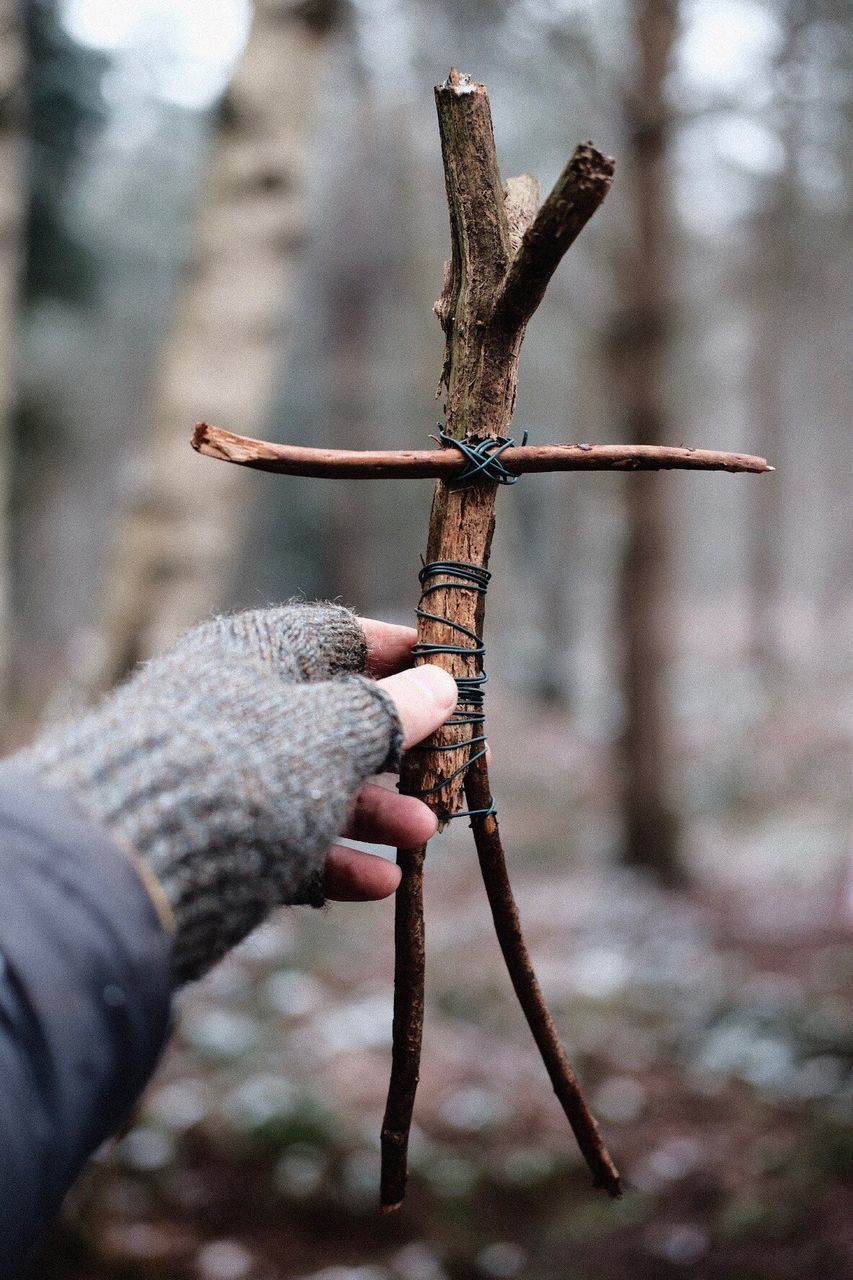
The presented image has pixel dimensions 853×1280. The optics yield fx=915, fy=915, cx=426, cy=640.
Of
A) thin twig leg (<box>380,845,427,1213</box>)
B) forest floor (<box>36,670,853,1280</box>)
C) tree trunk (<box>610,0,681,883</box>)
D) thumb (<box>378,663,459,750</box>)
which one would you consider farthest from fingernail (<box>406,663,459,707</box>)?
tree trunk (<box>610,0,681,883</box>)

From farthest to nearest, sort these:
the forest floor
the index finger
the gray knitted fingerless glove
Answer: the forest floor, the index finger, the gray knitted fingerless glove

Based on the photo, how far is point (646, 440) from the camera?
20.2ft

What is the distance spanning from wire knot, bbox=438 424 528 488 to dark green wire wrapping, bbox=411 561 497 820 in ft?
0.45

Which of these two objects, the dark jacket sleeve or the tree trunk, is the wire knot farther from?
the tree trunk

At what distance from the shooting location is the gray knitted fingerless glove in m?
0.99

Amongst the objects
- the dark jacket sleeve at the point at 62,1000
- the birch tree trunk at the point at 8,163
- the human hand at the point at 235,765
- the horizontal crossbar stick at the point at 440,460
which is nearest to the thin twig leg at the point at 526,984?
the human hand at the point at 235,765

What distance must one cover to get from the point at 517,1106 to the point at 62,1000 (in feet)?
12.5

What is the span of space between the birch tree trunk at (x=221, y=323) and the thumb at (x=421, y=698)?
207 centimetres

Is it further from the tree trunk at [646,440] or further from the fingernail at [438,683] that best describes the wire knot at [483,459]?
the tree trunk at [646,440]

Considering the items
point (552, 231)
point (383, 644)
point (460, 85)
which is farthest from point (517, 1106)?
point (460, 85)

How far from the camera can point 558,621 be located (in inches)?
550

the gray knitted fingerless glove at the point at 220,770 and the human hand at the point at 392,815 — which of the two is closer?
the gray knitted fingerless glove at the point at 220,770

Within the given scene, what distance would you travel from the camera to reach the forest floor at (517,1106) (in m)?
3.20

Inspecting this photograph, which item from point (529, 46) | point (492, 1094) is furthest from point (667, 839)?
point (529, 46)
